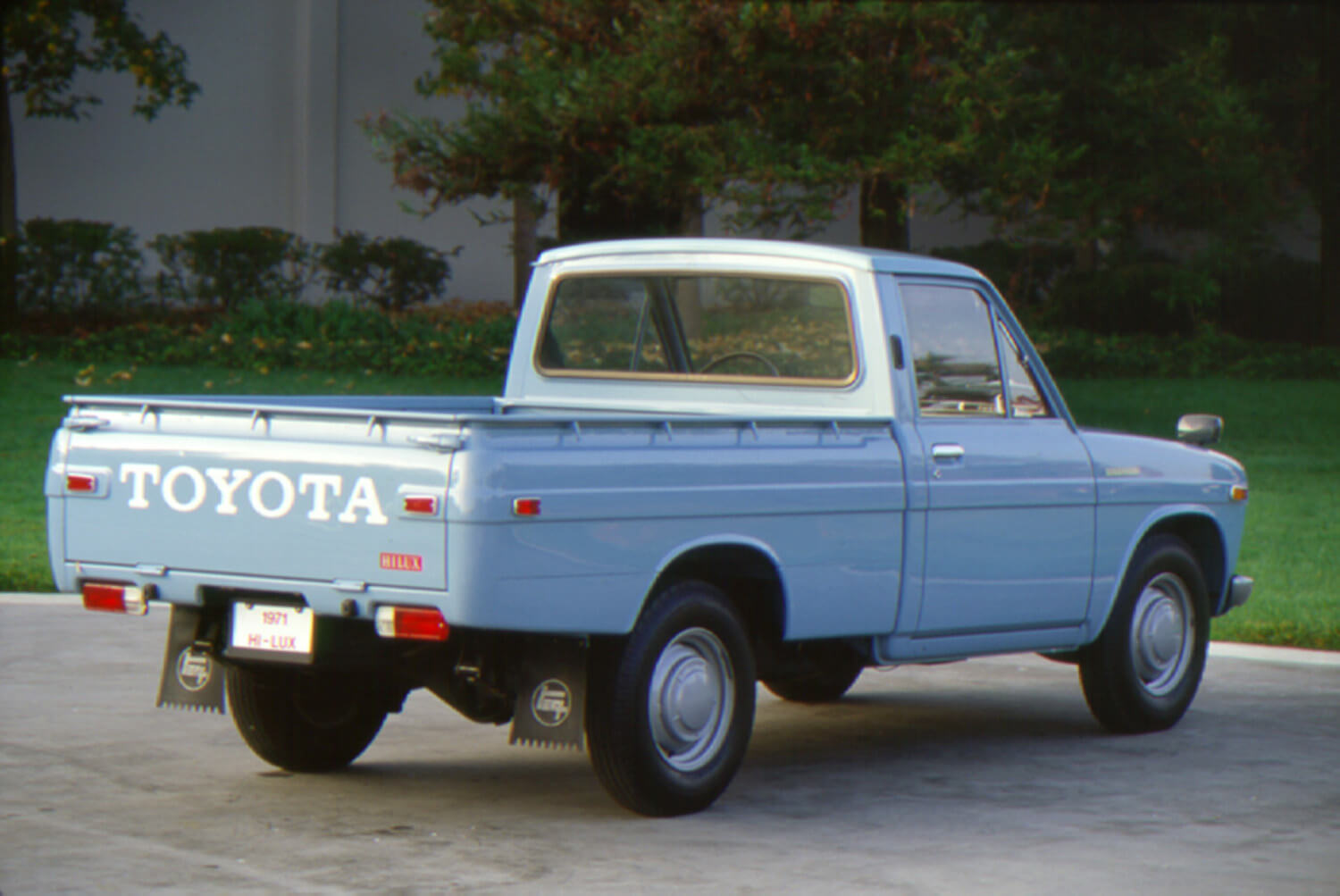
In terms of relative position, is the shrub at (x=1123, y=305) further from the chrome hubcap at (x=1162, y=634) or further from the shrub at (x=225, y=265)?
the chrome hubcap at (x=1162, y=634)

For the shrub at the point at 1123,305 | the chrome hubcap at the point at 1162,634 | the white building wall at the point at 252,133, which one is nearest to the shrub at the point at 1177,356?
the shrub at the point at 1123,305

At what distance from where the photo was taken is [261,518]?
6.21m

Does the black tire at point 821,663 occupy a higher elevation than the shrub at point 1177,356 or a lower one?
lower

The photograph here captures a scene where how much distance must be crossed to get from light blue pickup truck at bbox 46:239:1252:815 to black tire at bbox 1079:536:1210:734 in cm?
2

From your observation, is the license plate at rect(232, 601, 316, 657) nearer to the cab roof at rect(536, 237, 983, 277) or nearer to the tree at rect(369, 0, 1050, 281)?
the cab roof at rect(536, 237, 983, 277)

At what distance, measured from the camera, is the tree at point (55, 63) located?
2200 cm

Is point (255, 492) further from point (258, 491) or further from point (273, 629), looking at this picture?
point (273, 629)

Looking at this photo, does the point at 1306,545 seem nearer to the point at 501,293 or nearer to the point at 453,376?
the point at 453,376

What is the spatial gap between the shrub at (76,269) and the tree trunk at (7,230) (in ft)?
0.77

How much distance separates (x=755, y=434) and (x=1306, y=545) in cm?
865

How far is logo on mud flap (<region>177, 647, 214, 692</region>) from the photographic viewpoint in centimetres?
696

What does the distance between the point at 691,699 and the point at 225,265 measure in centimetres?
1891

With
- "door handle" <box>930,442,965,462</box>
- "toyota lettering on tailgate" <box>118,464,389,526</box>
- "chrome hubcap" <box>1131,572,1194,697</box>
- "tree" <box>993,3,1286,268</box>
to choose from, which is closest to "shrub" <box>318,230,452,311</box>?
"tree" <box>993,3,1286,268</box>

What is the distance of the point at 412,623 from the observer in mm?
5965
